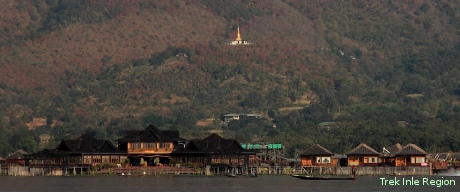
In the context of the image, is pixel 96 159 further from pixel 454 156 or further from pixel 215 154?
pixel 454 156

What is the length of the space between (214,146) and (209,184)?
29.3 m

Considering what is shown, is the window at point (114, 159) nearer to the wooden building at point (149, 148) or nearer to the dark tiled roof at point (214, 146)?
the wooden building at point (149, 148)

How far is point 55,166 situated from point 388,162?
3550cm

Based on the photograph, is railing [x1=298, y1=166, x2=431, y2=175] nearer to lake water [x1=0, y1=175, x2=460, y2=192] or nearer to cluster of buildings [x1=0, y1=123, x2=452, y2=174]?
cluster of buildings [x1=0, y1=123, x2=452, y2=174]

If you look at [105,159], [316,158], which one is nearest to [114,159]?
[105,159]

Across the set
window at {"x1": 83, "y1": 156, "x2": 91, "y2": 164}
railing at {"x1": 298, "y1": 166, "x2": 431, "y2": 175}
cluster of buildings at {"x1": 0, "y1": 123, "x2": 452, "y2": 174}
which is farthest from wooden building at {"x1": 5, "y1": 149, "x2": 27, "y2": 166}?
railing at {"x1": 298, "y1": 166, "x2": 431, "y2": 175}

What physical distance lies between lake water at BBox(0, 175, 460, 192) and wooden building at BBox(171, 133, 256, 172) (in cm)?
839

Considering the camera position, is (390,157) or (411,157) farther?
(390,157)

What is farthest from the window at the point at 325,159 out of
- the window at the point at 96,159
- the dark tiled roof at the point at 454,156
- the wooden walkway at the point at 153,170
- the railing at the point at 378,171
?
the window at the point at 96,159

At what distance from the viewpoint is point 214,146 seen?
518ft

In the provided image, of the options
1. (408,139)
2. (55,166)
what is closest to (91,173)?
(55,166)

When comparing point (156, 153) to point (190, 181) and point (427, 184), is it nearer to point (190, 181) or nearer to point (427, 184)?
point (190, 181)

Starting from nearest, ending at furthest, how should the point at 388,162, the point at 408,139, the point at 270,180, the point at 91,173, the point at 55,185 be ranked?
the point at 55,185 → the point at 270,180 → the point at 91,173 → the point at 388,162 → the point at 408,139

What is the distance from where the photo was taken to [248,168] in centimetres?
15662
